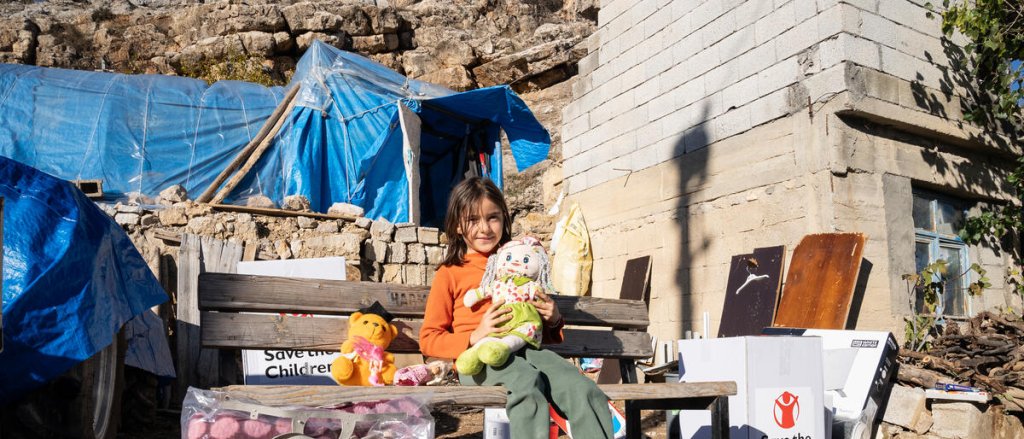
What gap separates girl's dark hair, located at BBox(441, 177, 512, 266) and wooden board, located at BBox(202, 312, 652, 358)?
51 centimetres

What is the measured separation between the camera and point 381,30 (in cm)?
1948

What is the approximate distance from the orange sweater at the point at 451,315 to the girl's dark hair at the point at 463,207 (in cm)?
7

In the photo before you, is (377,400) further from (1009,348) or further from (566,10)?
(566,10)

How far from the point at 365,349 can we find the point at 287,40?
17.0 meters

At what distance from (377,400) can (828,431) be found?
8.99 ft

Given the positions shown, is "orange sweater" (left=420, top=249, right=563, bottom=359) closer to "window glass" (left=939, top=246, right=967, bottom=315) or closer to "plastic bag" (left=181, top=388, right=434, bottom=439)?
"plastic bag" (left=181, top=388, right=434, bottom=439)

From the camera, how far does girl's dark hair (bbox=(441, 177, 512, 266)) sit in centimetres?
319

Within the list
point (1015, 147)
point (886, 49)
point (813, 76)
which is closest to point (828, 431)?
point (813, 76)

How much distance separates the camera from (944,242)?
20.7 ft

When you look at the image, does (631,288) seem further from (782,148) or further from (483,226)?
(483,226)

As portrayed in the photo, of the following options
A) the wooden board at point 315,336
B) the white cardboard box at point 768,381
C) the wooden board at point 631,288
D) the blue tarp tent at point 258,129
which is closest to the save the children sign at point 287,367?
the wooden board at point 315,336

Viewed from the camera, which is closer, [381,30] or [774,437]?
[774,437]

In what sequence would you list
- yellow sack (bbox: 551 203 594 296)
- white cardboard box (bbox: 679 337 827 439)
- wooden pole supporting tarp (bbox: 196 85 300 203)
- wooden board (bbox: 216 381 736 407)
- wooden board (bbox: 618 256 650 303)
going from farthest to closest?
wooden pole supporting tarp (bbox: 196 85 300 203) → yellow sack (bbox: 551 203 594 296) → wooden board (bbox: 618 256 650 303) → white cardboard box (bbox: 679 337 827 439) → wooden board (bbox: 216 381 736 407)

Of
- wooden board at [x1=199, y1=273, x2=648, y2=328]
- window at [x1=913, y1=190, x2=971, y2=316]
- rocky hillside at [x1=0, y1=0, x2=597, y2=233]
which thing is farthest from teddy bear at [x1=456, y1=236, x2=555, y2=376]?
rocky hillside at [x1=0, y1=0, x2=597, y2=233]
